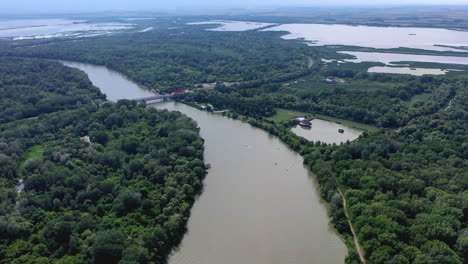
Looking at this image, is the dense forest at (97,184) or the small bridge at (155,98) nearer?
the dense forest at (97,184)

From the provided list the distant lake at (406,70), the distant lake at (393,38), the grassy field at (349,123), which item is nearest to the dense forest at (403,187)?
the grassy field at (349,123)

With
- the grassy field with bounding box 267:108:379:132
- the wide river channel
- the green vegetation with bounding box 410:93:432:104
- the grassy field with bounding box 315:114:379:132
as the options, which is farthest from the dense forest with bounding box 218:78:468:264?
the green vegetation with bounding box 410:93:432:104

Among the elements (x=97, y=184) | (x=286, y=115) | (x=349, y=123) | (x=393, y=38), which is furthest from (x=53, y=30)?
(x=97, y=184)

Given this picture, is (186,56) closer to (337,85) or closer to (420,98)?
(337,85)

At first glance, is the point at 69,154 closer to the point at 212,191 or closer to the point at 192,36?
the point at 212,191

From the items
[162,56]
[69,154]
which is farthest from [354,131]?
[162,56]

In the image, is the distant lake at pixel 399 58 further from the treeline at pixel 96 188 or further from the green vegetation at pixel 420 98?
the treeline at pixel 96 188
